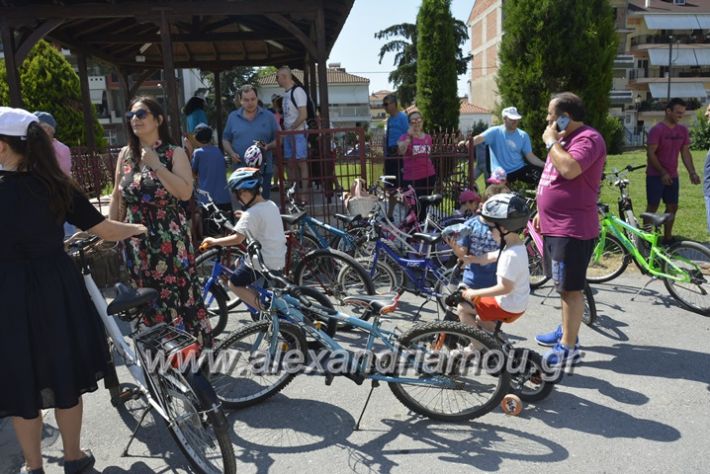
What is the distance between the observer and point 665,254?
534 centimetres

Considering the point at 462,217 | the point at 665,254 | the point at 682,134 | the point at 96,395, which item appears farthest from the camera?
the point at 682,134

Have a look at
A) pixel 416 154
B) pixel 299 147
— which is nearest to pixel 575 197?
pixel 416 154

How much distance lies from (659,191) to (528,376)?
4866 millimetres

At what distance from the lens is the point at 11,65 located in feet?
25.9

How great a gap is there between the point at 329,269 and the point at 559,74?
24.0ft

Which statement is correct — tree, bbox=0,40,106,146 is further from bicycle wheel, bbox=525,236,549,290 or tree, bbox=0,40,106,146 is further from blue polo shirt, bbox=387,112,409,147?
bicycle wheel, bbox=525,236,549,290

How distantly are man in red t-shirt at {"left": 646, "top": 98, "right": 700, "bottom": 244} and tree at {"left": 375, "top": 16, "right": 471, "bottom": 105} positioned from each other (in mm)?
33987

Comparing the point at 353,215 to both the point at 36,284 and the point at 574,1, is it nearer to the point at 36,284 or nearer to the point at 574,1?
the point at 36,284

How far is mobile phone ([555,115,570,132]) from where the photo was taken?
3.76 meters

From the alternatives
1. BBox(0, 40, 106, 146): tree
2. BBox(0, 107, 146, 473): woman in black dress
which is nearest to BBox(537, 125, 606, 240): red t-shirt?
BBox(0, 107, 146, 473): woman in black dress

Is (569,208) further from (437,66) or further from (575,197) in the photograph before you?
(437,66)

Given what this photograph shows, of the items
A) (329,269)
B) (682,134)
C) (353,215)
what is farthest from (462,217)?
(682,134)

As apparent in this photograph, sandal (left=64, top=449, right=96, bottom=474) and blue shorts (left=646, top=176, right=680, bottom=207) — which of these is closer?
sandal (left=64, top=449, right=96, bottom=474)

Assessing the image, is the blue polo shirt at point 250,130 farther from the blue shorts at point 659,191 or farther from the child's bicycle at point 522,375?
the blue shorts at point 659,191
